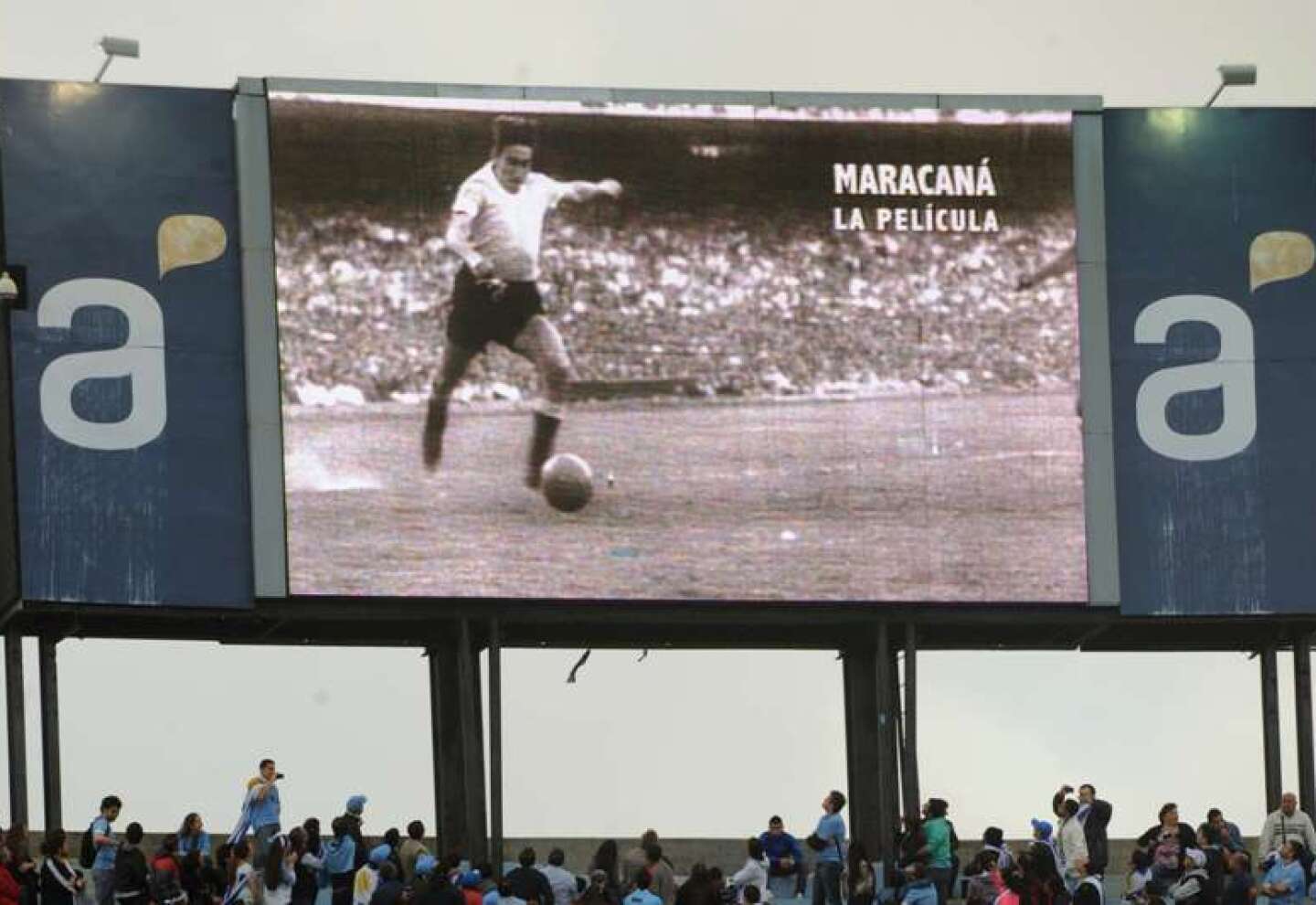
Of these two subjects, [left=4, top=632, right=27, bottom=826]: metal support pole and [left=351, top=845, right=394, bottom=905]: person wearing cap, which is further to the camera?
[left=4, top=632, right=27, bottom=826]: metal support pole

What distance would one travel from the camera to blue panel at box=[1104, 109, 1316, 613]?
64.4m

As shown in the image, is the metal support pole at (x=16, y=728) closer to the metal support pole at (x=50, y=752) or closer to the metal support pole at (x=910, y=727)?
the metal support pole at (x=50, y=752)

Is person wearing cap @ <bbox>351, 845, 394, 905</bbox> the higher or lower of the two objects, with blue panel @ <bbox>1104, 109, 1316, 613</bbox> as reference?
lower

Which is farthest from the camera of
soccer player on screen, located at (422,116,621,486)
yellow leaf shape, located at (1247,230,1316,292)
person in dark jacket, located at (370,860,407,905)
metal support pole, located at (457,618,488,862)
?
yellow leaf shape, located at (1247,230,1316,292)

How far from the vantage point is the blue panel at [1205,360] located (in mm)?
64375

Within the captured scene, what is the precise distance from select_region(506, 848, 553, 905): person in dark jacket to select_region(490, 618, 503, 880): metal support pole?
925 cm

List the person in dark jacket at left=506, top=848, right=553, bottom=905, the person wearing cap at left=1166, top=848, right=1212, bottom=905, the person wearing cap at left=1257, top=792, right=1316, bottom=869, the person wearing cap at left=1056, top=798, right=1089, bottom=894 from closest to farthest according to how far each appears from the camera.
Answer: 1. the person in dark jacket at left=506, top=848, right=553, bottom=905
2. the person wearing cap at left=1166, top=848, right=1212, bottom=905
3. the person wearing cap at left=1056, top=798, right=1089, bottom=894
4. the person wearing cap at left=1257, top=792, right=1316, bottom=869

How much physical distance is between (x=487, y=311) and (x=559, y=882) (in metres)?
10.8

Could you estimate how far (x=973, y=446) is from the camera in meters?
63.6

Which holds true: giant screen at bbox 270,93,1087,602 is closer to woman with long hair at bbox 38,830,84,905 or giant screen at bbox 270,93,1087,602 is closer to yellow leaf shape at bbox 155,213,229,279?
yellow leaf shape at bbox 155,213,229,279

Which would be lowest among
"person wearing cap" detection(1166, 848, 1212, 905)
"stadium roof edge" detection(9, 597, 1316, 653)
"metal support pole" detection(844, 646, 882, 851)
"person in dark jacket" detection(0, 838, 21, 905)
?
"person wearing cap" detection(1166, 848, 1212, 905)

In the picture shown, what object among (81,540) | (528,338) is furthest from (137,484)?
(528,338)

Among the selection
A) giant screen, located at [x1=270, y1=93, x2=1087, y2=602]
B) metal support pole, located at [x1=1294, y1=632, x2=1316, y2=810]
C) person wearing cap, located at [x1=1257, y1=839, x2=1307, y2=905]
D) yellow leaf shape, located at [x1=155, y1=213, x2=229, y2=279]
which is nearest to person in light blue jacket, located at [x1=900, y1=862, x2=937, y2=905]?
person wearing cap, located at [x1=1257, y1=839, x2=1307, y2=905]

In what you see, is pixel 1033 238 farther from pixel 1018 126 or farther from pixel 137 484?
pixel 137 484
